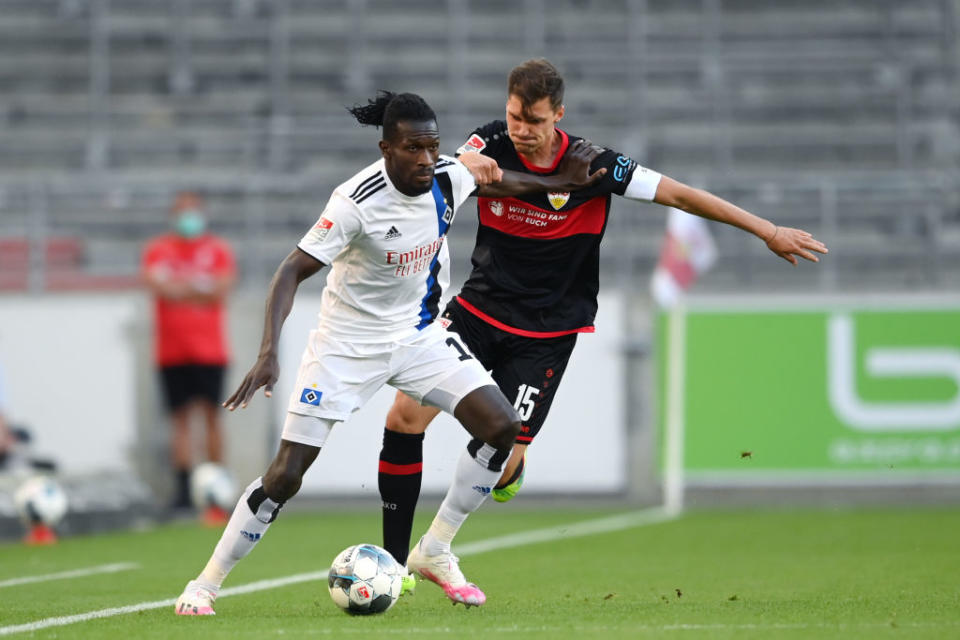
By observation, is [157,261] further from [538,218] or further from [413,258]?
[413,258]

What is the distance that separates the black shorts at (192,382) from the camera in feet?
43.3

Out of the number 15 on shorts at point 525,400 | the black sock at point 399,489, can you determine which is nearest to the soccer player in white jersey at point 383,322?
the black sock at point 399,489

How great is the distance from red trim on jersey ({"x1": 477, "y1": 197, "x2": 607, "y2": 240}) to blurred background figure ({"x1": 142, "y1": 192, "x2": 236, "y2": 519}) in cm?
657

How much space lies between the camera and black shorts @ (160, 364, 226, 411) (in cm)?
1321

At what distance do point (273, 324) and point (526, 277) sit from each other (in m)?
1.77

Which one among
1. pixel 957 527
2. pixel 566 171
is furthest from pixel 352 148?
pixel 566 171

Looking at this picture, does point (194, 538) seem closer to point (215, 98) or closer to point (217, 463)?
point (217, 463)

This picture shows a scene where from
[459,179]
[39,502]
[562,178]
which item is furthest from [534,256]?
[39,502]

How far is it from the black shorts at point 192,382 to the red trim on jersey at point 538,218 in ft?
21.5

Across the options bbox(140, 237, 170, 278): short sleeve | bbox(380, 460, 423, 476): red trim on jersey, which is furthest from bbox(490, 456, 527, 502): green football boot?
bbox(140, 237, 170, 278): short sleeve

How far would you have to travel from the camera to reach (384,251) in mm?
6176

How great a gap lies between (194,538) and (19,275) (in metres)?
4.34

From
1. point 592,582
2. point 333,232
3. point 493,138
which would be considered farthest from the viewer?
point 592,582

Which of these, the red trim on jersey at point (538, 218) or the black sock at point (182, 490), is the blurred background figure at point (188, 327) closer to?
the black sock at point (182, 490)
